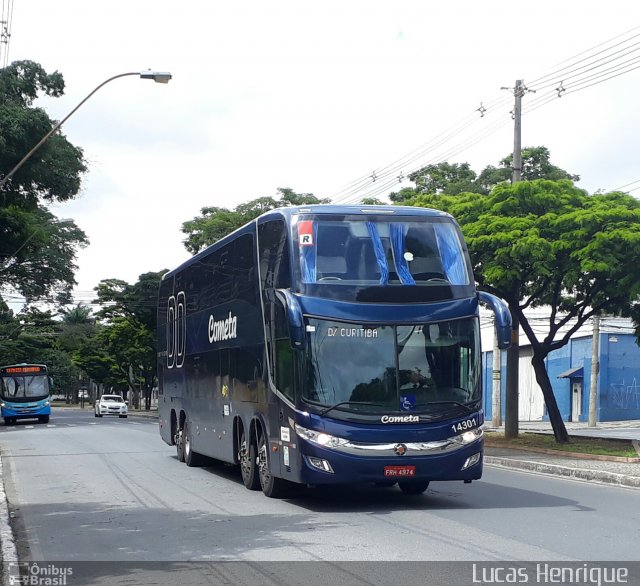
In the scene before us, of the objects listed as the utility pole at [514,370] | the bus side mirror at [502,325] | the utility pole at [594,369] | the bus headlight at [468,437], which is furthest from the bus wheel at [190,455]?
the utility pole at [594,369]

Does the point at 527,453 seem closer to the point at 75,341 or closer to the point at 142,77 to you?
the point at 142,77

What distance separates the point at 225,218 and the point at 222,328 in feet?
111

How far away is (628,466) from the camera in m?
19.3

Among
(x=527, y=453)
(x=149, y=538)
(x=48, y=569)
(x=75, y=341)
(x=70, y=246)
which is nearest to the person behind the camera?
(x=48, y=569)

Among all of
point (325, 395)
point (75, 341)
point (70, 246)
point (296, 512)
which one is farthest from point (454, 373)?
point (75, 341)

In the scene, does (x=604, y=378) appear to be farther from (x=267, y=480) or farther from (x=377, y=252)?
(x=377, y=252)

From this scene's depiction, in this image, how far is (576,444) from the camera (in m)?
26.7

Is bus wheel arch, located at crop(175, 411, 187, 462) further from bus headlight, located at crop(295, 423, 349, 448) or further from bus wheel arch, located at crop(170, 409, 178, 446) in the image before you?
bus headlight, located at crop(295, 423, 349, 448)

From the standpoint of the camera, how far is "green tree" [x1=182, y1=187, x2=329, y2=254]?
1975 inches

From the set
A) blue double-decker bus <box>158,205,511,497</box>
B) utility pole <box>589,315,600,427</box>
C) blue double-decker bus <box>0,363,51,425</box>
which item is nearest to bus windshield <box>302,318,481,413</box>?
blue double-decker bus <box>158,205,511,497</box>

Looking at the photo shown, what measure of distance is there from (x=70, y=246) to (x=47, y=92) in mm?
28386

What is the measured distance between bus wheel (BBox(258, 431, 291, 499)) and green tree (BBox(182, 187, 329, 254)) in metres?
34.5

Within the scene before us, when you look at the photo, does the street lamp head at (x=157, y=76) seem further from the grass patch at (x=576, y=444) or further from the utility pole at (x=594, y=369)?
the utility pole at (x=594, y=369)

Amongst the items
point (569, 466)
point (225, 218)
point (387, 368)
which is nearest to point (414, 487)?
point (387, 368)
